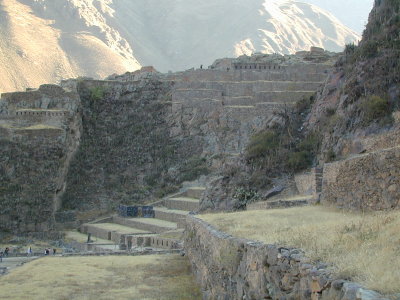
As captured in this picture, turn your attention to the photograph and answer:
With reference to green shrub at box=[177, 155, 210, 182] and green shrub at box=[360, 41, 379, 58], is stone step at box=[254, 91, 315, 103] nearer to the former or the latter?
green shrub at box=[177, 155, 210, 182]

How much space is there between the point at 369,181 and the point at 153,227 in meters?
25.6

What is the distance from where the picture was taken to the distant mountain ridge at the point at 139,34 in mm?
109188

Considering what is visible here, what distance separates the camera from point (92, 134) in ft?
173

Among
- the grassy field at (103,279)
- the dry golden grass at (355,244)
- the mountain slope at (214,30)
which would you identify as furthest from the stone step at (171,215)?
the mountain slope at (214,30)

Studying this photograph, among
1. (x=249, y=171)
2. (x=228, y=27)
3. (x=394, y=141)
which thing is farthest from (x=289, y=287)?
(x=228, y=27)

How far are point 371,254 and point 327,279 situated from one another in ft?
2.82

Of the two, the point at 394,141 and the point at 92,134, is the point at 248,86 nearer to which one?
the point at 92,134

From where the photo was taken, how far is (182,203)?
41750mm

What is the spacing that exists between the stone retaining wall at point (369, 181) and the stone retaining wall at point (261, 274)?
285 cm

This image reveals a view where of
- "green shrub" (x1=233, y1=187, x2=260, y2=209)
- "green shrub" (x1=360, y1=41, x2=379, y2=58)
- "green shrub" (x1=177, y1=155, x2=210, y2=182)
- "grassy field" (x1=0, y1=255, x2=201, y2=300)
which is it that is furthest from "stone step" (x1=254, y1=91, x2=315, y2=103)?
"grassy field" (x1=0, y1=255, x2=201, y2=300)

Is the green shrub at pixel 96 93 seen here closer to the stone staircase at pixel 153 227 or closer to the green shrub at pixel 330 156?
the stone staircase at pixel 153 227

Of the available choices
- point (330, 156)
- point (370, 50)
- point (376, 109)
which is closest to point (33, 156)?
point (330, 156)

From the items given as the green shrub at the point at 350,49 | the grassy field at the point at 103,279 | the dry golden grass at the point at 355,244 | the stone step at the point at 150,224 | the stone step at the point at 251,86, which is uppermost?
the stone step at the point at 251,86

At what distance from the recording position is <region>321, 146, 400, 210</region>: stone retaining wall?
11781 mm
